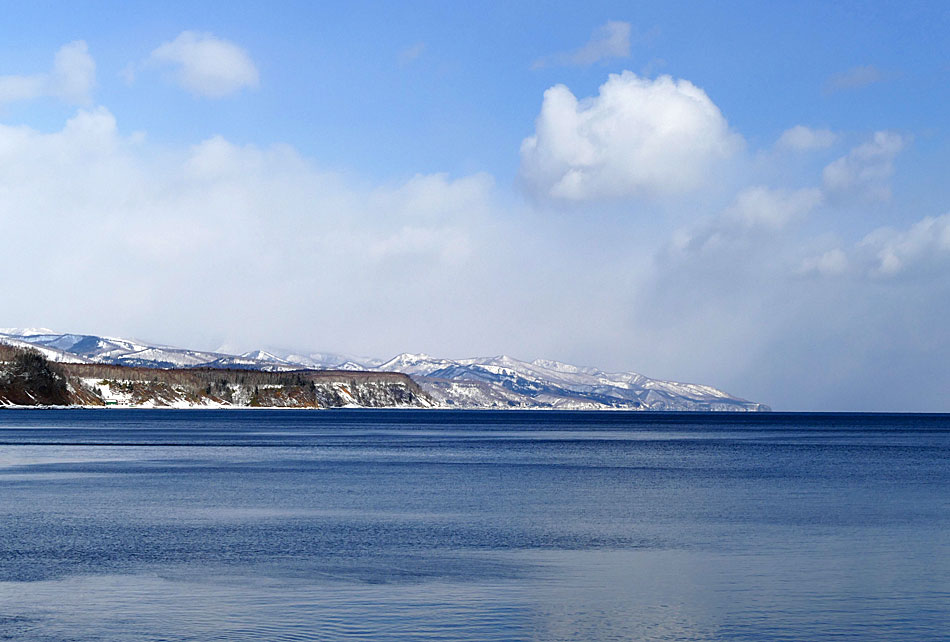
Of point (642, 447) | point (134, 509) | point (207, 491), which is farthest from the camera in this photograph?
point (642, 447)

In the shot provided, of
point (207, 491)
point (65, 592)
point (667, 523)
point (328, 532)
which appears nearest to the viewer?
point (65, 592)

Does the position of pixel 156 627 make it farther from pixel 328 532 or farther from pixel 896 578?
pixel 896 578

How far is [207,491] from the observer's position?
193 ft

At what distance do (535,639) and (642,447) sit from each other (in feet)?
351

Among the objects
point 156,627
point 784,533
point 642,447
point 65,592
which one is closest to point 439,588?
point 156,627

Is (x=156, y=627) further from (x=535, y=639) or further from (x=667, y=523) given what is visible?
(x=667, y=523)

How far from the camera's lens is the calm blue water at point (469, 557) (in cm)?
2452

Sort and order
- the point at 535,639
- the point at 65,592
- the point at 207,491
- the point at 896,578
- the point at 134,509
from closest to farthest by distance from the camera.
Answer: the point at 535,639, the point at 65,592, the point at 896,578, the point at 134,509, the point at 207,491

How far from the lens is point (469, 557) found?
3441 centimetres

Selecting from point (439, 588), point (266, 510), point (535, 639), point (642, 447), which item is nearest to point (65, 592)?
point (439, 588)

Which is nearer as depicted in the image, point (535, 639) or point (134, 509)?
point (535, 639)

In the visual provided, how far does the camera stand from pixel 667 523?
Answer: 44.3 m

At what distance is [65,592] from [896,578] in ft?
75.2

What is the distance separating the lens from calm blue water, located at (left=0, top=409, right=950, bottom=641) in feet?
80.4
